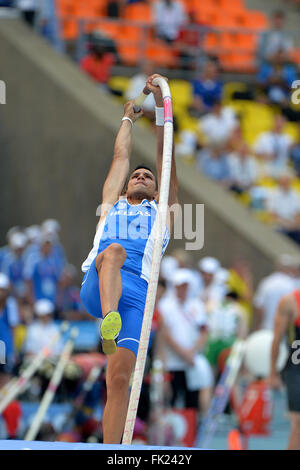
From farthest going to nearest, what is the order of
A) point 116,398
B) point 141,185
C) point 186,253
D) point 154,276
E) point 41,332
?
point 186,253
point 41,332
point 141,185
point 116,398
point 154,276

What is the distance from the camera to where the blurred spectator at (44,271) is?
545 inches

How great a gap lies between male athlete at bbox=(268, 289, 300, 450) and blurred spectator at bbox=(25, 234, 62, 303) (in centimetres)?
613

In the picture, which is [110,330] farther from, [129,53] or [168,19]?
[129,53]

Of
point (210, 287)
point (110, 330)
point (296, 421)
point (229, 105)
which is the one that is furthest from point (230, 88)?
point (110, 330)

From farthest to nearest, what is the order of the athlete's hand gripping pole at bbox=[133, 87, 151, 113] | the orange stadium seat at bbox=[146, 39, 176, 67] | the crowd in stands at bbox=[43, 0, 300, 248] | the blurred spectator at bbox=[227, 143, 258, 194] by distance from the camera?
the orange stadium seat at bbox=[146, 39, 176, 67] < the crowd in stands at bbox=[43, 0, 300, 248] < the blurred spectator at bbox=[227, 143, 258, 194] < the athlete's hand gripping pole at bbox=[133, 87, 151, 113]

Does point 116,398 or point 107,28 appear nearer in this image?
point 116,398

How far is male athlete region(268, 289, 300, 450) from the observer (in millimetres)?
7863

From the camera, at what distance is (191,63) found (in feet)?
59.2

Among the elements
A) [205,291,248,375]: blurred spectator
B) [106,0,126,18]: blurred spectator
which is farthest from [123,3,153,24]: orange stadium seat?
[205,291,248,375]: blurred spectator

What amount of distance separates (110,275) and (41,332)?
588 centimetres

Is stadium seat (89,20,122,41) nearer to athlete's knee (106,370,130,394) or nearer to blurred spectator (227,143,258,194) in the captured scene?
blurred spectator (227,143,258,194)

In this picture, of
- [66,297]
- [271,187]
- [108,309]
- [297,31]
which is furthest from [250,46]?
[108,309]

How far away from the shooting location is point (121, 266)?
6539 millimetres
